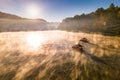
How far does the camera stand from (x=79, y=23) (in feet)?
502

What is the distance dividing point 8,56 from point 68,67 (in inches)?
619

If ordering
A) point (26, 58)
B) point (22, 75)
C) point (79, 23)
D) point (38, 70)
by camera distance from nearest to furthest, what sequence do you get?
point (22, 75) → point (38, 70) → point (26, 58) → point (79, 23)

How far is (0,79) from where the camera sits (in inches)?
923

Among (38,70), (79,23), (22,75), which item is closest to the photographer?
(22,75)

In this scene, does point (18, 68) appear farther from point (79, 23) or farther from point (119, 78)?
point (79, 23)

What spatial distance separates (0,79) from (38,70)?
682 centimetres

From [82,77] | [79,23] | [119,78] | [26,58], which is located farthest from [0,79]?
[79,23]

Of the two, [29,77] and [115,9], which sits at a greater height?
[115,9]

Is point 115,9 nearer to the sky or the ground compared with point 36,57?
nearer to the sky

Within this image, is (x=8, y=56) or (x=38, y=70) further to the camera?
(x=8, y=56)

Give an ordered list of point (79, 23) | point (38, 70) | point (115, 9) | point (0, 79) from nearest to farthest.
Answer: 1. point (0, 79)
2. point (38, 70)
3. point (115, 9)
4. point (79, 23)

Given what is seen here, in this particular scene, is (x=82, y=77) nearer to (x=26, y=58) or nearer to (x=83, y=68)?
(x=83, y=68)

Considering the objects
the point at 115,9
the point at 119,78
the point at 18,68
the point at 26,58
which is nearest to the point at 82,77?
the point at 119,78

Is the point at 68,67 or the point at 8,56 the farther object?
the point at 8,56
